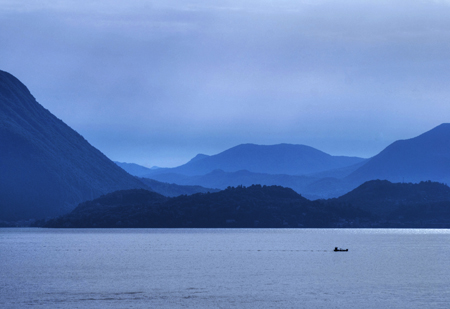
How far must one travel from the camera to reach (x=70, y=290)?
11825 centimetres

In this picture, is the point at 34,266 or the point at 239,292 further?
the point at 34,266

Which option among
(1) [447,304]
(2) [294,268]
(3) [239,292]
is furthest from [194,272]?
(1) [447,304]

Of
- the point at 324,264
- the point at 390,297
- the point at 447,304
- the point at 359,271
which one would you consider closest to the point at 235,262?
the point at 324,264

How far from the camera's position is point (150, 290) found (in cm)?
11762

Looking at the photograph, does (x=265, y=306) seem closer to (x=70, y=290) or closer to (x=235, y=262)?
(x=70, y=290)

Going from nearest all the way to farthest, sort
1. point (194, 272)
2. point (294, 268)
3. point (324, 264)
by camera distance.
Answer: point (194, 272), point (294, 268), point (324, 264)

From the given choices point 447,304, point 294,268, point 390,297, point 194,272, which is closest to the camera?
point 447,304

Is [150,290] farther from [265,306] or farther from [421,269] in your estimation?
[421,269]

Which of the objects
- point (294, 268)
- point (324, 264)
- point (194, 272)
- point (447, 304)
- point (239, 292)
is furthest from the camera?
point (324, 264)

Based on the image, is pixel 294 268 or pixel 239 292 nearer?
pixel 239 292

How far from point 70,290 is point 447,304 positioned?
68.5 metres

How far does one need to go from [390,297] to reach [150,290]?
1754 inches

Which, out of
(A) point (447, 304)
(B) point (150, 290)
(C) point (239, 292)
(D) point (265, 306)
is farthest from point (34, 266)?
(A) point (447, 304)

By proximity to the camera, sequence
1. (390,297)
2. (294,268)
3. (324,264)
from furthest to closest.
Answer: (324,264)
(294,268)
(390,297)
